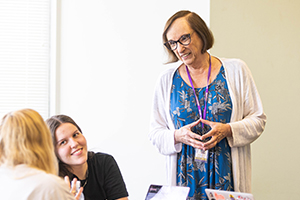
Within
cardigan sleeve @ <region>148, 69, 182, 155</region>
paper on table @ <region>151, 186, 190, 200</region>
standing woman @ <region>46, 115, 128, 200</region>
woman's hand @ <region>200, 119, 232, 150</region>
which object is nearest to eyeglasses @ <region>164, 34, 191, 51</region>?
cardigan sleeve @ <region>148, 69, 182, 155</region>

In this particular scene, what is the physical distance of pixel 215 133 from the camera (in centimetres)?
184

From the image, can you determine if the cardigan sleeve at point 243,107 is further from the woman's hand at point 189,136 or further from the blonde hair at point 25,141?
the blonde hair at point 25,141

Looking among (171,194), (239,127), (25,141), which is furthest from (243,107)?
(25,141)

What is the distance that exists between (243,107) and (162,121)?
0.48 metres

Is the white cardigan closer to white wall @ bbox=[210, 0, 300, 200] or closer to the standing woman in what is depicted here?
the standing woman

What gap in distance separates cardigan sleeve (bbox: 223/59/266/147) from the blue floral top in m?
0.04

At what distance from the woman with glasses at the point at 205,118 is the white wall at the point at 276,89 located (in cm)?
100

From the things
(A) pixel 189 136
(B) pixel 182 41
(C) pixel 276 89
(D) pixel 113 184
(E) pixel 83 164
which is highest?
(B) pixel 182 41

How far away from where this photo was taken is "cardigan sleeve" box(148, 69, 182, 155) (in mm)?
1991

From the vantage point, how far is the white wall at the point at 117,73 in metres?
3.09

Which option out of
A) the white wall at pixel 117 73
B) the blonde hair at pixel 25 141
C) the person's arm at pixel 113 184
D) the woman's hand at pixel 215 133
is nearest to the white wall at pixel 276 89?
the white wall at pixel 117 73

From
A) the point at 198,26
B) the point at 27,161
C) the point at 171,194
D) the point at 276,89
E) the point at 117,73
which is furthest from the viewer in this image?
the point at 117,73

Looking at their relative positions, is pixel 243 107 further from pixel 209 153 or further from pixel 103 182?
pixel 103 182

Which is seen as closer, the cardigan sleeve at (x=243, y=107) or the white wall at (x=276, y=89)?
the cardigan sleeve at (x=243, y=107)
